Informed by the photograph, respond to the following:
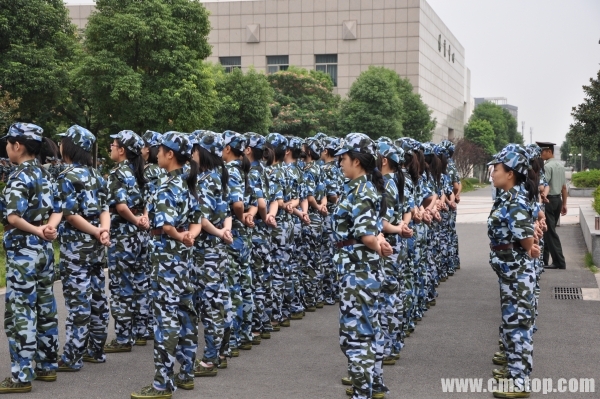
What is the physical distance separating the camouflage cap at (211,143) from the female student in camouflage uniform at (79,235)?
1.04 meters

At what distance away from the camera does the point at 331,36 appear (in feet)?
256

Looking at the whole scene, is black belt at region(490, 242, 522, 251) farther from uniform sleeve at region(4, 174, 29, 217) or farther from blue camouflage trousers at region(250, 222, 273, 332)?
uniform sleeve at region(4, 174, 29, 217)

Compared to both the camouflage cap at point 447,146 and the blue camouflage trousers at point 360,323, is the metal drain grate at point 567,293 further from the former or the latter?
the blue camouflage trousers at point 360,323

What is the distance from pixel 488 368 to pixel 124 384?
11.3ft

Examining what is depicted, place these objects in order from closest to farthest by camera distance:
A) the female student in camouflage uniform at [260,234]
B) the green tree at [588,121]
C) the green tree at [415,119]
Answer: the female student in camouflage uniform at [260,234] → the green tree at [588,121] → the green tree at [415,119]

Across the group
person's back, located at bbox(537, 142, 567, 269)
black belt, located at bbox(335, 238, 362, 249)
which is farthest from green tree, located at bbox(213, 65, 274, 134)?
black belt, located at bbox(335, 238, 362, 249)

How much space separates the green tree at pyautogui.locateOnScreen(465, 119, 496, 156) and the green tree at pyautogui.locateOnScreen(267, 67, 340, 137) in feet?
122

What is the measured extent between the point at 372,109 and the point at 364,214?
175ft

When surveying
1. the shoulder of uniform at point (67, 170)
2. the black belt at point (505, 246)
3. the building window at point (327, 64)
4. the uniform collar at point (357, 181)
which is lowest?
the black belt at point (505, 246)

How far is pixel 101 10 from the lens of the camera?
3198cm

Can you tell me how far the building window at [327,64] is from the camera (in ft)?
257

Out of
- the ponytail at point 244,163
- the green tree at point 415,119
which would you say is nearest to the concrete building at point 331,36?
the green tree at point 415,119

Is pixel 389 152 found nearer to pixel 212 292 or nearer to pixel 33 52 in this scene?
pixel 212 292

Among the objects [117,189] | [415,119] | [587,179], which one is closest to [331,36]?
[415,119]
